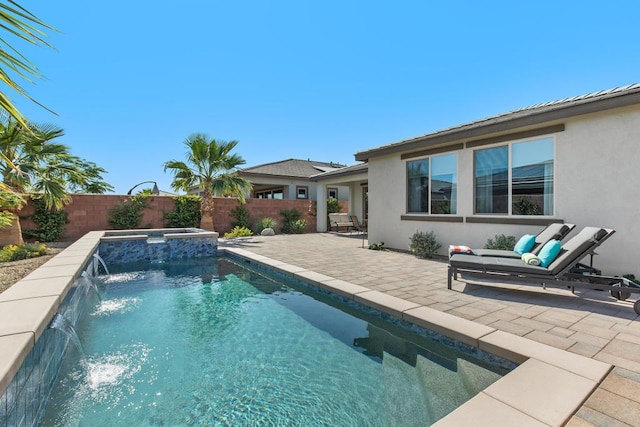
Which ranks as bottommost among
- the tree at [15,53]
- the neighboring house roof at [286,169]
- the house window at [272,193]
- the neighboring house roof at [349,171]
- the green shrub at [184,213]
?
the green shrub at [184,213]

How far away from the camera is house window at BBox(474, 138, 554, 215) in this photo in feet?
21.5

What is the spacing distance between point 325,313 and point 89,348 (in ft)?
10.2

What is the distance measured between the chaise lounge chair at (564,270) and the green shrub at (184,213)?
13.1 m

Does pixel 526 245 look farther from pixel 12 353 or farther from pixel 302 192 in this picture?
pixel 302 192

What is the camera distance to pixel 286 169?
22797mm

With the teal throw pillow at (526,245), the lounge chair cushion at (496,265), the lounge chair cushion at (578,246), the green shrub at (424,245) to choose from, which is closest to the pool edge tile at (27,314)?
the lounge chair cushion at (496,265)

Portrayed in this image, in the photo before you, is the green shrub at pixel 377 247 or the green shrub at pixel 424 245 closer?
the green shrub at pixel 424 245

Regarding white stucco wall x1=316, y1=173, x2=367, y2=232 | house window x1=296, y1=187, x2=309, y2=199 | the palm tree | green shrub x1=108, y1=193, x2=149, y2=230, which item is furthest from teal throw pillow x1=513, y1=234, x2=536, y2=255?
house window x1=296, y1=187, x2=309, y2=199

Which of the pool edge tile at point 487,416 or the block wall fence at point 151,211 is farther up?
the block wall fence at point 151,211

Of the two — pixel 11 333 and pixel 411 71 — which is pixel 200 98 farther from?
pixel 11 333

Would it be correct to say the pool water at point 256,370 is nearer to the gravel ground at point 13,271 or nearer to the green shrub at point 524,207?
the gravel ground at point 13,271

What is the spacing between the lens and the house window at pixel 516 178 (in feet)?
21.5

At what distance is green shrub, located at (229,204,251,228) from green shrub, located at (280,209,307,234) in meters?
2.13

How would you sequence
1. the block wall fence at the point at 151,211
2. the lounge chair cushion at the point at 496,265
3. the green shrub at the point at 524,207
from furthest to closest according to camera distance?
the block wall fence at the point at 151,211, the green shrub at the point at 524,207, the lounge chair cushion at the point at 496,265
